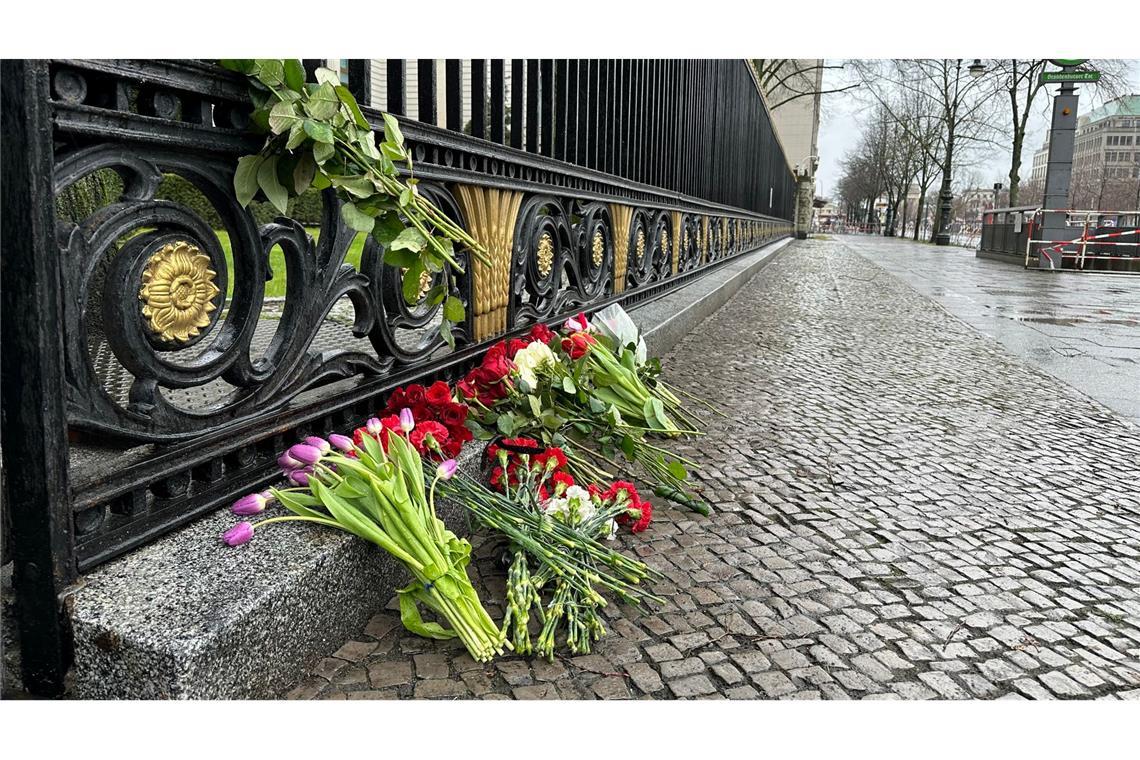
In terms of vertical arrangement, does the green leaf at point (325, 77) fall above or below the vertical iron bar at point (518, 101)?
below

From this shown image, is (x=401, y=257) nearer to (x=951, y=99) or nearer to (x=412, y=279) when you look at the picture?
(x=412, y=279)

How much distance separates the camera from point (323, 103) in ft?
7.39

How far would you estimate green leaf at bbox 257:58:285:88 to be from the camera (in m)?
2.16

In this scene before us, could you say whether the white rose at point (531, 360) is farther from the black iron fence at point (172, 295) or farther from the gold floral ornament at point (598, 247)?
the gold floral ornament at point (598, 247)

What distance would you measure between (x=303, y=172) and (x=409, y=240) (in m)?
0.34

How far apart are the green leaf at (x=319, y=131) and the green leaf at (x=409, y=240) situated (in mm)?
344

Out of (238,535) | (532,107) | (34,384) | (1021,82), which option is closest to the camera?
(34,384)

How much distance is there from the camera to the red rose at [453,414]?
2.93 m

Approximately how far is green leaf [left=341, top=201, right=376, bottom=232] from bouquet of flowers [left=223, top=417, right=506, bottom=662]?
58cm

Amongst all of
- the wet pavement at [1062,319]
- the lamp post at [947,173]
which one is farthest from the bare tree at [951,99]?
the wet pavement at [1062,319]

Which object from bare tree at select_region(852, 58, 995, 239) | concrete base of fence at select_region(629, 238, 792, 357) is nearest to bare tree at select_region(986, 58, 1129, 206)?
bare tree at select_region(852, 58, 995, 239)

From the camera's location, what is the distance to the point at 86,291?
1.81 meters

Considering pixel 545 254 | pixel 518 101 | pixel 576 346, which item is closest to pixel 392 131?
pixel 576 346

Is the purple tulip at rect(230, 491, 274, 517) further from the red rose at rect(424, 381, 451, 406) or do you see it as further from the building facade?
the building facade
